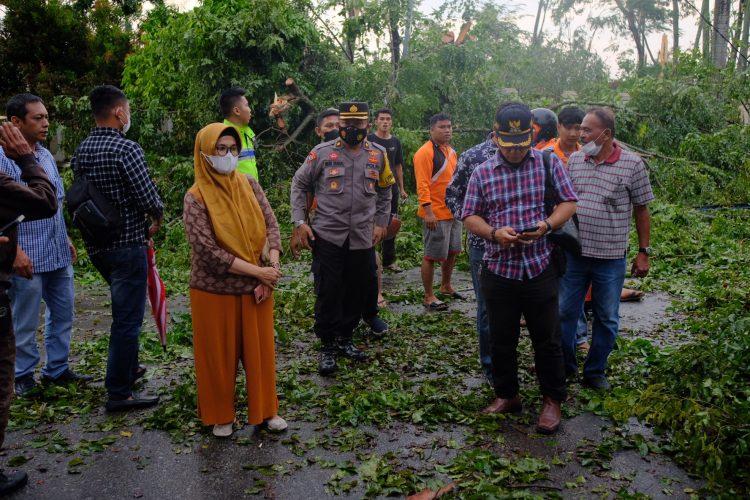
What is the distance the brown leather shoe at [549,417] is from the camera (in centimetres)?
421

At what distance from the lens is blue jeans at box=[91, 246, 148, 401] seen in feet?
14.9

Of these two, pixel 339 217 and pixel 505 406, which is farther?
pixel 339 217

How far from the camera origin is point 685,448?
363cm

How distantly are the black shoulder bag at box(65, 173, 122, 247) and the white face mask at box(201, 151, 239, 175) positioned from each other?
90cm

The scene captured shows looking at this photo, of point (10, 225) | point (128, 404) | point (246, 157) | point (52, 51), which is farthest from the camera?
point (52, 51)

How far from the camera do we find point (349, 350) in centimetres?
576

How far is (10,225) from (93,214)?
92 centimetres

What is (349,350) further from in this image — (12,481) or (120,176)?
(12,481)

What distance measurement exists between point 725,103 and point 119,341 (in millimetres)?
13438

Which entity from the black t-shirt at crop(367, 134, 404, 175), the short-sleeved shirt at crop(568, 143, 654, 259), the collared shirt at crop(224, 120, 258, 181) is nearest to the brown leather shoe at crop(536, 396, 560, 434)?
the short-sleeved shirt at crop(568, 143, 654, 259)

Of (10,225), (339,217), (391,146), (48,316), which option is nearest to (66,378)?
(48,316)

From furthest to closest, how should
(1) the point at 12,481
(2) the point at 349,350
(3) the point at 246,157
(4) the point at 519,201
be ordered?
(3) the point at 246,157 → (2) the point at 349,350 → (4) the point at 519,201 → (1) the point at 12,481

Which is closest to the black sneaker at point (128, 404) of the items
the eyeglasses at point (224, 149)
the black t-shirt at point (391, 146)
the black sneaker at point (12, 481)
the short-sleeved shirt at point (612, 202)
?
the black sneaker at point (12, 481)

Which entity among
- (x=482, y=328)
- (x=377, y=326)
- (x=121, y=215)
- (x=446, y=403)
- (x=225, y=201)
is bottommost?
(x=446, y=403)
